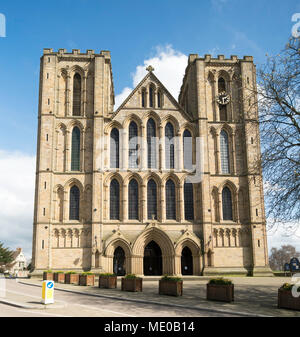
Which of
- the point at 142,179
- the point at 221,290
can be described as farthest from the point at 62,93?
the point at 221,290

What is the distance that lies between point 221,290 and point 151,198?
19.1 m

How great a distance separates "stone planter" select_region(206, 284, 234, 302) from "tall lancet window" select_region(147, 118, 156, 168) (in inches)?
784

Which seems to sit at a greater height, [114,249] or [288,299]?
[114,249]

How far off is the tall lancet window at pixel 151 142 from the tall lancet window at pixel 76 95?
7.36 metres

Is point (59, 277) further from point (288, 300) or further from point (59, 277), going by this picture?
point (288, 300)

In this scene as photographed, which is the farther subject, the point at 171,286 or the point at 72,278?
the point at 72,278

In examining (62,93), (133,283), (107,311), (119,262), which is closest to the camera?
(107,311)

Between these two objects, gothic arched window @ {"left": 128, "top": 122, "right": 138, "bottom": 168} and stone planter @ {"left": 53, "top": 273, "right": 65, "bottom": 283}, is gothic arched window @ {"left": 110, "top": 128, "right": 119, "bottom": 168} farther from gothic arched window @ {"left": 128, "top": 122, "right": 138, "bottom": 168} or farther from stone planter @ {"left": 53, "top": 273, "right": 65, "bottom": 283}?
stone planter @ {"left": 53, "top": 273, "right": 65, "bottom": 283}

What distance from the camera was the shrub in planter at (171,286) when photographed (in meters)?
18.3

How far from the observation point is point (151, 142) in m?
36.2

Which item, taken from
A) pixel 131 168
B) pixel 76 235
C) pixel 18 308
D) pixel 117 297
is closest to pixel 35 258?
pixel 76 235

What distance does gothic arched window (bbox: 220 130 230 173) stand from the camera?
1437 inches

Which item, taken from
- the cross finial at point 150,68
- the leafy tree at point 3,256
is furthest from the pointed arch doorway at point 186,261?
the leafy tree at point 3,256
